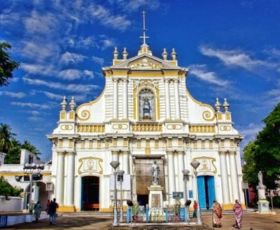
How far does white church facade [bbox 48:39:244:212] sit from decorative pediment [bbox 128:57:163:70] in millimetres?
191

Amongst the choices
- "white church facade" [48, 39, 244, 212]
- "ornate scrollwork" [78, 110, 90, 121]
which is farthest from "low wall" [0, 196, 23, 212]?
"ornate scrollwork" [78, 110, 90, 121]

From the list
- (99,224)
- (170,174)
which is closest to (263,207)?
(170,174)

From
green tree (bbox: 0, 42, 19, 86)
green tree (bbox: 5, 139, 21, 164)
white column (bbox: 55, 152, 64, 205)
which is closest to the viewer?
green tree (bbox: 0, 42, 19, 86)

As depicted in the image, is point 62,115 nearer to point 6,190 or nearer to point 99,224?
point 6,190

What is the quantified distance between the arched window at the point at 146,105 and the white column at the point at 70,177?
7.27 metres

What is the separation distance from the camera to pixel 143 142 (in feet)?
103

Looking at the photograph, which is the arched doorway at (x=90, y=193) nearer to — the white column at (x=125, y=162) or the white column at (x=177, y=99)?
the white column at (x=125, y=162)

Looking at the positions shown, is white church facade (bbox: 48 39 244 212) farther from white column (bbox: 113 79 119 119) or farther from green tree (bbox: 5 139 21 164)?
green tree (bbox: 5 139 21 164)

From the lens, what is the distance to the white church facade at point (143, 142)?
3039 cm

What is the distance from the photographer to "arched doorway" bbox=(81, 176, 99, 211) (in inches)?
1225

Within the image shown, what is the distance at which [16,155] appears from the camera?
50000 mm

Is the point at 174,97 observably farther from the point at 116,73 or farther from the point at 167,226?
the point at 167,226

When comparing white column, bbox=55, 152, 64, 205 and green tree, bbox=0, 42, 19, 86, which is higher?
green tree, bbox=0, 42, 19, 86

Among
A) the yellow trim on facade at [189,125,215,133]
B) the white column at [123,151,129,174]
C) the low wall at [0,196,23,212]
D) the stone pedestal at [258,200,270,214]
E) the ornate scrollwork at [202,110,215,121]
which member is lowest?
the stone pedestal at [258,200,270,214]
